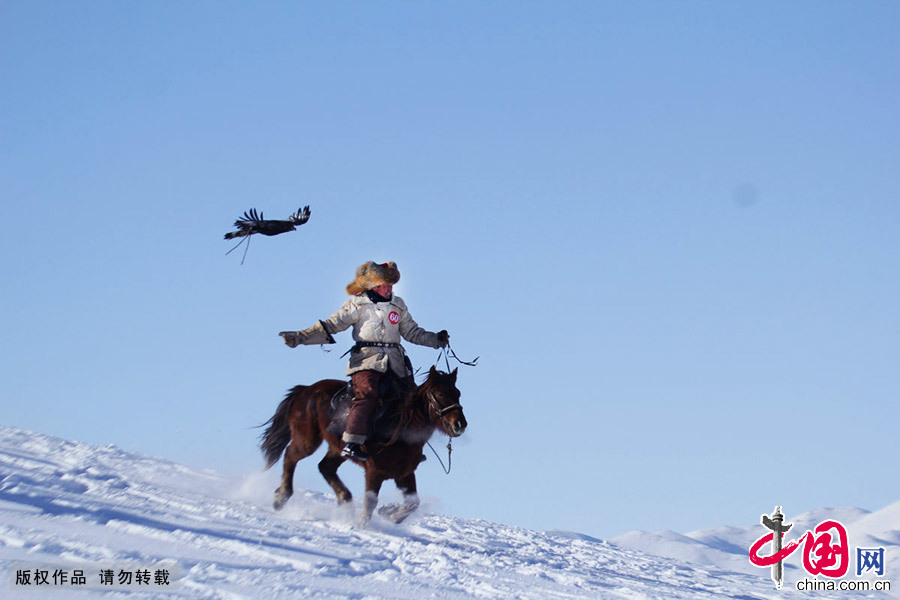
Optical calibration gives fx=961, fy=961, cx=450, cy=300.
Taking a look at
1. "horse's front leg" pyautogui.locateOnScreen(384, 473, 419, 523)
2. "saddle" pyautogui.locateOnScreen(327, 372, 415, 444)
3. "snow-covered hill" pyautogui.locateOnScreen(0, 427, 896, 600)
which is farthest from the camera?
"horse's front leg" pyautogui.locateOnScreen(384, 473, 419, 523)

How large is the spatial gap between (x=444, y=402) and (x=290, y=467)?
84.0 inches

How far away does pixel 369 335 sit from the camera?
9.08 meters

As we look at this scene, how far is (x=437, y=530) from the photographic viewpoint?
32.7 feet

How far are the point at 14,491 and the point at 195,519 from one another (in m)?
1.36

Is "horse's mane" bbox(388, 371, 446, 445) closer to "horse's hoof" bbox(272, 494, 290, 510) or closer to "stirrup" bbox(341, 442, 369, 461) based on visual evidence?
"stirrup" bbox(341, 442, 369, 461)

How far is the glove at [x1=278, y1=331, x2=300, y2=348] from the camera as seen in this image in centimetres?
900

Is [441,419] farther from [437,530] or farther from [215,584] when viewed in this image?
[215,584]

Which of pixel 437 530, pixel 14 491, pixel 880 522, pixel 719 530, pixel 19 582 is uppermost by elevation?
pixel 880 522

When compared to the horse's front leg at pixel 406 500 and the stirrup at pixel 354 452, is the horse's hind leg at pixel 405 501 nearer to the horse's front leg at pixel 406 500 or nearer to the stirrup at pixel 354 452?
the horse's front leg at pixel 406 500

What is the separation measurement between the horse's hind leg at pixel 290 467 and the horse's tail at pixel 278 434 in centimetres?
40

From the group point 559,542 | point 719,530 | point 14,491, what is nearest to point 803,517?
point 719,530

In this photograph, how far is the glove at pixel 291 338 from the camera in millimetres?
9000

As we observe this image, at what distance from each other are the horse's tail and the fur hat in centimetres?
135
